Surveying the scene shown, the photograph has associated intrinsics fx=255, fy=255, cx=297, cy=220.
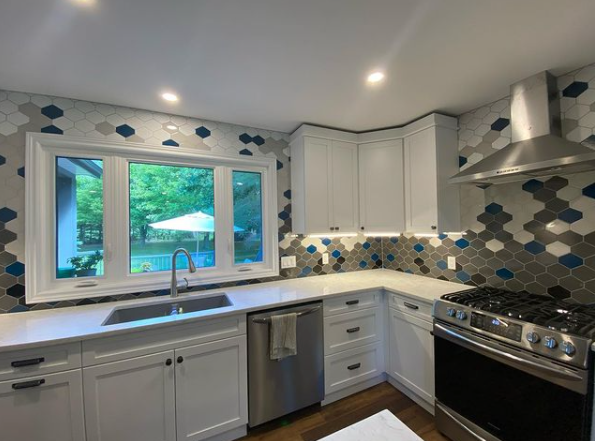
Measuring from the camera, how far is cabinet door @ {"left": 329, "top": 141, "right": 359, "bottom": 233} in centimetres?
254

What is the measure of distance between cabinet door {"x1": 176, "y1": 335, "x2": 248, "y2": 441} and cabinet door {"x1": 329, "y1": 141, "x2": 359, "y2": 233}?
4.65 ft

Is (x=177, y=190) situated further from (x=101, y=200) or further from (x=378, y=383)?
(x=378, y=383)

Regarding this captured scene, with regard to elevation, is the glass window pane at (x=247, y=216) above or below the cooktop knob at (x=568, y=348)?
above

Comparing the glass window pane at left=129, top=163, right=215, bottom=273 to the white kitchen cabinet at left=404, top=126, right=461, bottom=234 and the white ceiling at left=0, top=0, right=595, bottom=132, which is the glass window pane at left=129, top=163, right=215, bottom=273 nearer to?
the white ceiling at left=0, top=0, right=595, bottom=132

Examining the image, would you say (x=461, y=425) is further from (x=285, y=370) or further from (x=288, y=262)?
(x=288, y=262)

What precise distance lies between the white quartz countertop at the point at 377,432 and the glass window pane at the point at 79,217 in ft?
6.88

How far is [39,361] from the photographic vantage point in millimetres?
1286

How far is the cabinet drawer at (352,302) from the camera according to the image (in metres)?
2.05

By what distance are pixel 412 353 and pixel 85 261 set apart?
264 cm

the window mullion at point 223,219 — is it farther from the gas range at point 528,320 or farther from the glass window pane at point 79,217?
the gas range at point 528,320

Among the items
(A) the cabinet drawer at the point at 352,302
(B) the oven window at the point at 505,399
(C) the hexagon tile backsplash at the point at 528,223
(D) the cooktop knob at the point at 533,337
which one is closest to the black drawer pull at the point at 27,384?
(A) the cabinet drawer at the point at 352,302

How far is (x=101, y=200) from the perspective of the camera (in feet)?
6.52

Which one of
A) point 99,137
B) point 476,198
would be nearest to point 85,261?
point 99,137

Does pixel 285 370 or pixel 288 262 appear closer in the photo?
pixel 285 370
